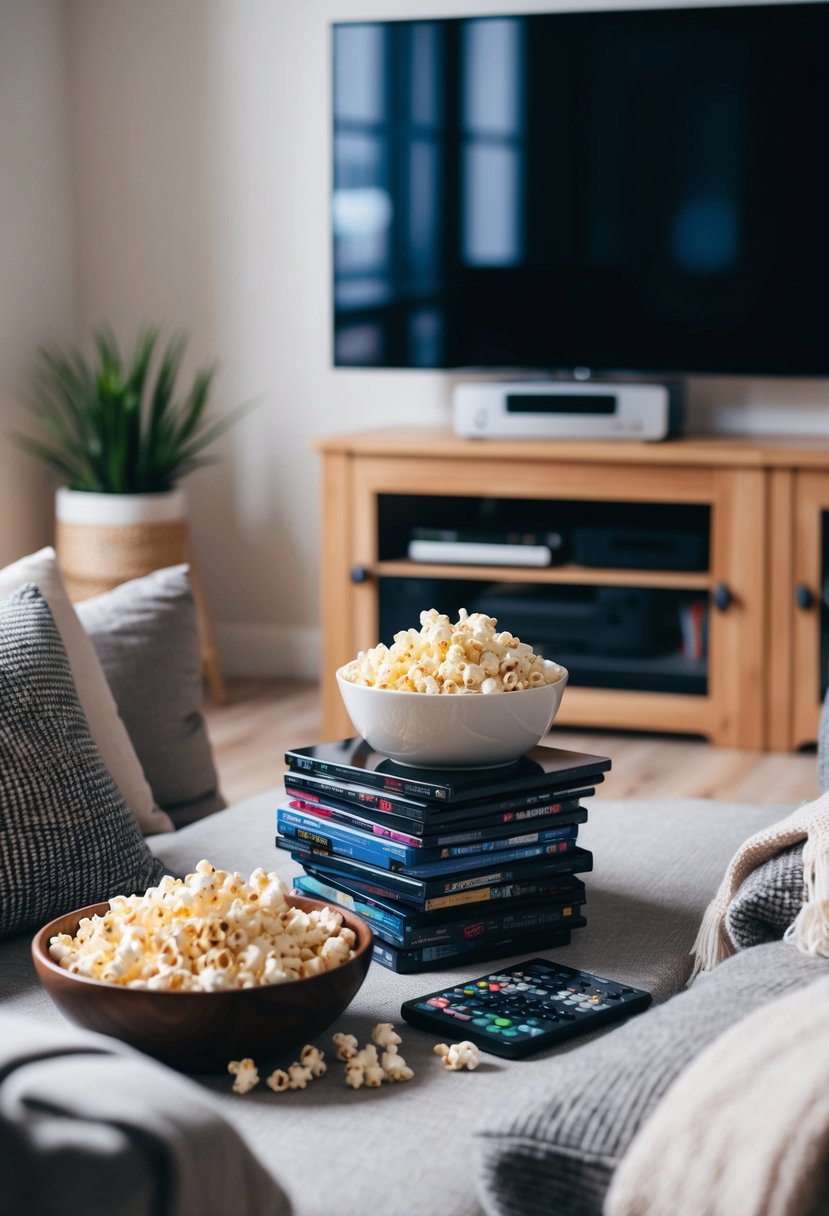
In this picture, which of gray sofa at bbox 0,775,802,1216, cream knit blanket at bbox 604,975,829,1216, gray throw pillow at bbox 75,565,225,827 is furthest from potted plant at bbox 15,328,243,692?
cream knit blanket at bbox 604,975,829,1216

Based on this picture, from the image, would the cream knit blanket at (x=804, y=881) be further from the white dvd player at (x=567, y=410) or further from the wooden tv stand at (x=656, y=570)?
the white dvd player at (x=567, y=410)

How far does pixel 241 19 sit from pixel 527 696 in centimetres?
339

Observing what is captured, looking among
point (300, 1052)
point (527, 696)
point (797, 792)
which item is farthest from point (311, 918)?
point (797, 792)

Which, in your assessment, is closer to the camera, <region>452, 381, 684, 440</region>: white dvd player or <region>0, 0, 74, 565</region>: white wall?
<region>452, 381, 684, 440</region>: white dvd player

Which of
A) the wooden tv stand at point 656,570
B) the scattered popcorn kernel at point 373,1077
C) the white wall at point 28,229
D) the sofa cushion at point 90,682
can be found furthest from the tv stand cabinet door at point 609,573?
the scattered popcorn kernel at point 373,1077

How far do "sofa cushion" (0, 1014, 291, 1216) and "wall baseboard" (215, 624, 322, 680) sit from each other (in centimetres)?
357

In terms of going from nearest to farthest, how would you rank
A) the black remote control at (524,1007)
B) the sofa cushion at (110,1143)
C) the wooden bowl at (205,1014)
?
the sofa cushion at (110,1143), the wooden bowl at (205,1014), the black remote control at (524,1007)

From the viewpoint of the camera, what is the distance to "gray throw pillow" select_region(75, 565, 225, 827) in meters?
1.90

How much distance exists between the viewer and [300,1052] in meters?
1.18

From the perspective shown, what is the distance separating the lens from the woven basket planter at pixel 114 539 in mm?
3922

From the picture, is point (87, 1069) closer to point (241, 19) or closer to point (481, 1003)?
point (481, 1003)

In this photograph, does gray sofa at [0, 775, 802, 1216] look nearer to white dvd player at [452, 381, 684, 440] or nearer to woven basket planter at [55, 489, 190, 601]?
white dvd player at [452, 381, 684, 440]

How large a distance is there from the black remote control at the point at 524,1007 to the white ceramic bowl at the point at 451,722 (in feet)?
0.64

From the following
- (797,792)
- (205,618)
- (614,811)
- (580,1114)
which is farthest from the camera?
(205,618)
